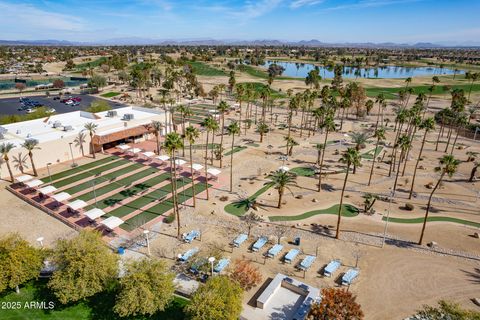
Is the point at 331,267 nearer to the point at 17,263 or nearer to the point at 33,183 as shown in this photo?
the point at 17,263

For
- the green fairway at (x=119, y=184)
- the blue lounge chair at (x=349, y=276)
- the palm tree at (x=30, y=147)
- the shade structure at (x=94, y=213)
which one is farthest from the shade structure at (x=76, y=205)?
the blue lounge chair at (x=349, y=276)

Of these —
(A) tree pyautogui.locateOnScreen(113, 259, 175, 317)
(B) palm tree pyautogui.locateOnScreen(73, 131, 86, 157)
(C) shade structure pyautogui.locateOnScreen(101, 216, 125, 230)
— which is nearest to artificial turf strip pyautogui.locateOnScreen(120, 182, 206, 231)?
(C) shade structure pyautogui.locateOnScreen(101, 216, 125, 230)

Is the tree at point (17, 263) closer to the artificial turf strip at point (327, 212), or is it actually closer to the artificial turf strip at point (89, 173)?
the artificial turf strip at point (89, 173)

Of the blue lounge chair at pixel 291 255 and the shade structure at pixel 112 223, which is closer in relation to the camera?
the blue lounge chair at pixel 291 255

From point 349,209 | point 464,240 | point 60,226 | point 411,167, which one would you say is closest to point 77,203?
point 60,226

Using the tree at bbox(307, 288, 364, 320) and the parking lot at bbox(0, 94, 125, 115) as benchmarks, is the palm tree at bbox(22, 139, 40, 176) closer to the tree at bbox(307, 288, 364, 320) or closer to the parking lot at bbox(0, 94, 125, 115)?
the tree at bbox(307, 288, 364, 320)

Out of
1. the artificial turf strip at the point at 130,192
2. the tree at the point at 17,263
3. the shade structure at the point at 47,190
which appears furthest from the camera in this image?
the artificial turf strip at the point at 130,192

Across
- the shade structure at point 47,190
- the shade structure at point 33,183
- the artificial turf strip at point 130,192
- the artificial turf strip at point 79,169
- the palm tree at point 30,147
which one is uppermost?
the palm tree at point 30,147
